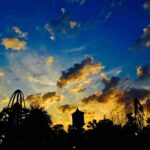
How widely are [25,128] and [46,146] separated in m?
7.18

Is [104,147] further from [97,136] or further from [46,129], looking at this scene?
[46,129]

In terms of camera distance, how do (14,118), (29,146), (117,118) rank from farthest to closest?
(117,118), (29,146), (14,118)

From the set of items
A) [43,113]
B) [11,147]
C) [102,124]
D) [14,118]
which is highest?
[43,113]

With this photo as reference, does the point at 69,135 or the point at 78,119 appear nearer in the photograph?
the point at 69,135

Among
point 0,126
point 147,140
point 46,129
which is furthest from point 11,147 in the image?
point 46,129

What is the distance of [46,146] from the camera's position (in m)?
62.3

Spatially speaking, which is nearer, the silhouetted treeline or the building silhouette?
the silhouetted treeline

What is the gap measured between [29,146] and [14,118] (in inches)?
1766

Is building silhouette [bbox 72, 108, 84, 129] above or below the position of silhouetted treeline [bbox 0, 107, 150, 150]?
above

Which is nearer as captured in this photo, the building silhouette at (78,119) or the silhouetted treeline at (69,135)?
the silhouetted treeline at (69,135)

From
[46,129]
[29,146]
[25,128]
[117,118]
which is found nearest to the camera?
[29,146]

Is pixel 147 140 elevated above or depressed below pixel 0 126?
below

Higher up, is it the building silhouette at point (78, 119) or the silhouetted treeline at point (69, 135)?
the building silhouette at point (78, 119)

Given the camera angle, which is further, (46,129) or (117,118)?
(117,118)
